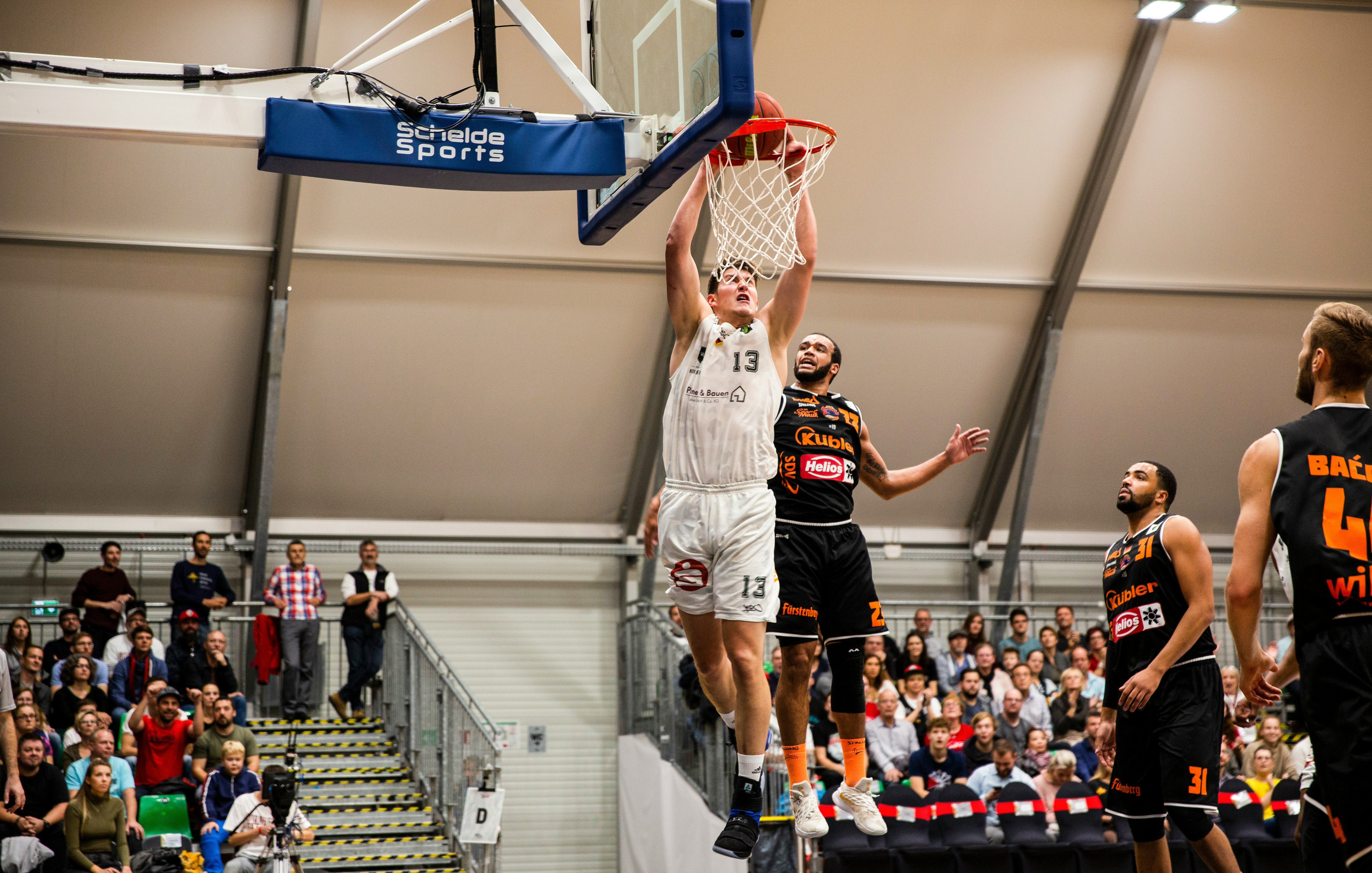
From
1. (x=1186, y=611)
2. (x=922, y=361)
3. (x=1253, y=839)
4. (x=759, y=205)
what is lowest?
(x=1253, y=839)

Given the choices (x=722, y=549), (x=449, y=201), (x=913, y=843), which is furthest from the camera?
(x=449, y=201)

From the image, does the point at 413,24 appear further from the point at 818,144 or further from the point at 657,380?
the point at 818,144

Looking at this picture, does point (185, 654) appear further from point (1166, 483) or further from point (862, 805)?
point (1166, 483)

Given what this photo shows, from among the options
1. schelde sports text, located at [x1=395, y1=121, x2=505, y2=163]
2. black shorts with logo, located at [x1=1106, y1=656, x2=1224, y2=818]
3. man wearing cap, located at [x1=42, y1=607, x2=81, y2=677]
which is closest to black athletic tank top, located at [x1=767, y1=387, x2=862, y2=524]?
black shorts with logo, located at [x1=1106, y1=656, x2=1224, y2=818]

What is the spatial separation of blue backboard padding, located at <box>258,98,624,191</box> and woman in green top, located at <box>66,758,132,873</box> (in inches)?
272

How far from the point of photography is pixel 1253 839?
1130 centimetres

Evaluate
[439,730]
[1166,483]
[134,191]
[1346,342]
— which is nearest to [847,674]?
[1166,483]

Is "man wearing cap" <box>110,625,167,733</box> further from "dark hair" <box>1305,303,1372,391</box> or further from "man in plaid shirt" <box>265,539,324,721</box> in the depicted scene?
"dark hair" <box>1305,303,1372,391</box>

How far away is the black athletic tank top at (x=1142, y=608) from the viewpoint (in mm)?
6660

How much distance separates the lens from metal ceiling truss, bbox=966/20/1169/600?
16.0 meters

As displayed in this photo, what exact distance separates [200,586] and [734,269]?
1083cm

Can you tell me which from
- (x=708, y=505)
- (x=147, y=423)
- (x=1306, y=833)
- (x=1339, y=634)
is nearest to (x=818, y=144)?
(x=708, y=505)

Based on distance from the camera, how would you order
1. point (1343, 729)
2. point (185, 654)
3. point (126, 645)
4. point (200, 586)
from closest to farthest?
1. point (1343, 729)
2. point (185, 654)
3. point (126, 645)
4. point (200, 586)

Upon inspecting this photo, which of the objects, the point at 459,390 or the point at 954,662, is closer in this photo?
the point at 954,662
